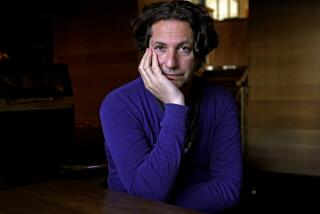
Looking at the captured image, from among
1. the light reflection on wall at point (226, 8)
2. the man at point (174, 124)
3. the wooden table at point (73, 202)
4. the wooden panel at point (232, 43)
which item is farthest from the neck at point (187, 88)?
the light reflection on wall at point (226, 8)

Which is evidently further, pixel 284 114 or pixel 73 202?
pixel 284 114

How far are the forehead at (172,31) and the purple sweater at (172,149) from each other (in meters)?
0.18

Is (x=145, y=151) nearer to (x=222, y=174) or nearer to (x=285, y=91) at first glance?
(x=222, y=174)

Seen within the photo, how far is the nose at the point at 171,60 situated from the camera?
114 centimetres

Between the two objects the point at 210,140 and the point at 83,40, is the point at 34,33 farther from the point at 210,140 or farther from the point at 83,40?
the point at 210,140

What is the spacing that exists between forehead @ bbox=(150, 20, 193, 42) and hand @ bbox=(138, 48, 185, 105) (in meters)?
0.06

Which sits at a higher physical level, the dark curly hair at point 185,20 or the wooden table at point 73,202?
the dark curly hair at point 185,20

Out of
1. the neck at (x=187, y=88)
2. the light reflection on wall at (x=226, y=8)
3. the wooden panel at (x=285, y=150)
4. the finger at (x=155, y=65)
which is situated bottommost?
the wooden panel at (x=285, y=150)

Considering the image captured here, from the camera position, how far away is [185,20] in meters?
1.17

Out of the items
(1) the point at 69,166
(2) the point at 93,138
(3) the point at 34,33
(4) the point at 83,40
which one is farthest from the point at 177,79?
(3) the point at 34,33

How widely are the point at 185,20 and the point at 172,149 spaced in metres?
0.41

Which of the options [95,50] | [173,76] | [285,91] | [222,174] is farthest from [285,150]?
[173,76]

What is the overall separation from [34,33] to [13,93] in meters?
2.52

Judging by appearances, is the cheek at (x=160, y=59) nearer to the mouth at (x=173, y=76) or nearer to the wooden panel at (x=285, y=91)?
the mouth at (x=173, y=76)
